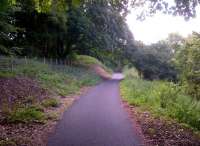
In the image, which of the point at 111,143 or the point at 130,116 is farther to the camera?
the point at 130,116

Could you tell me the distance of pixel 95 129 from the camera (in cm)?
1238

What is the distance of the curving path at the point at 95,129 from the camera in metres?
10.6

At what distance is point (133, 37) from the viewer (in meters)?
52.1

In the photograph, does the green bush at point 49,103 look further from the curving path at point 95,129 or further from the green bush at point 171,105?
the green bush at point 171,105

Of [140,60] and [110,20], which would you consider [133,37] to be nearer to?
[140,60]

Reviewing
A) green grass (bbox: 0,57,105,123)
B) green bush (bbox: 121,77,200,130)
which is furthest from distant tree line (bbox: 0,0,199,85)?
green bush (bbox: 121,77,200,130)

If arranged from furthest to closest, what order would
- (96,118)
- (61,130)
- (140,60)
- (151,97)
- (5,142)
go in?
(140,60)
(151,97)
(96,118)
(61,130)
(5,142)

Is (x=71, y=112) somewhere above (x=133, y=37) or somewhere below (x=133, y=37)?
below

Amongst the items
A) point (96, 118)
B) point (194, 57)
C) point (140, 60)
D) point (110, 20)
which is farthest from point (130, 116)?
point (140, 60)

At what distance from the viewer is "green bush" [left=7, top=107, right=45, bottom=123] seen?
42.3ft

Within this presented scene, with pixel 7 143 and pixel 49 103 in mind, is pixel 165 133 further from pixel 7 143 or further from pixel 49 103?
pixel 49 103

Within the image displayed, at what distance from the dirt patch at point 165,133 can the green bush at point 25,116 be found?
377cm

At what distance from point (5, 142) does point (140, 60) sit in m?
42.6

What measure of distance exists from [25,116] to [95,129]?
279cm
